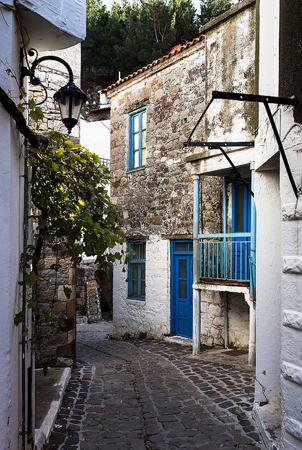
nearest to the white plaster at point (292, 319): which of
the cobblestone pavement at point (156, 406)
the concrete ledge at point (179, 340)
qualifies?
the cobblestone pavement at point (156, 406)

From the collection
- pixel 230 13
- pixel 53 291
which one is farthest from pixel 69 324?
pixel 230 13

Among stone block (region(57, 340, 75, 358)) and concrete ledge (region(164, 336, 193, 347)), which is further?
concrete ledge (region(164, 336, 193, 347))

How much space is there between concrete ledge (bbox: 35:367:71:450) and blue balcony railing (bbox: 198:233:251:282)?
321cm

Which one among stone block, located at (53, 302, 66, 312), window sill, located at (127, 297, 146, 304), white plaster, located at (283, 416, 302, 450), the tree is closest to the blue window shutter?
window sill, located at (127, 297, 146, 304)

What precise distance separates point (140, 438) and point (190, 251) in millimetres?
5712

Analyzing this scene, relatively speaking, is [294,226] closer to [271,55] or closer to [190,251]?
[271,55]

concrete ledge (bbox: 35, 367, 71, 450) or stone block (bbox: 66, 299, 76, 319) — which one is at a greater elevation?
stone block (bbox: 66, 299, 76, 319)

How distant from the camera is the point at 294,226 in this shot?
3.18m

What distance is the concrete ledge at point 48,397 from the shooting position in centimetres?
393

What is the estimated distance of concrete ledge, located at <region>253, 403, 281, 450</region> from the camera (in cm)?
366

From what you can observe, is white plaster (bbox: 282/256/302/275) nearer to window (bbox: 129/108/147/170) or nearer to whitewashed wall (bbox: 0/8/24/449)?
whitewashed wall (bbox: 0/8/24/449)

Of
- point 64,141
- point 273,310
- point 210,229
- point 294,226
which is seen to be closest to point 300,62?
point 294,226

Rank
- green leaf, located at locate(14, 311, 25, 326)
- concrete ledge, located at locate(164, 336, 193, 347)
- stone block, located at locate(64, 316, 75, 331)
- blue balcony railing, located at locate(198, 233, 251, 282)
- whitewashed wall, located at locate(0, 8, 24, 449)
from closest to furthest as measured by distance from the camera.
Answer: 1. whitewashed wall, located at locate(0, 8, 24, 449)
2. green leaf, located at locate(14, 311, 25, 326)
3. stone block, located at locate(64, 316, 75, 331)
4. blue balcony railing, located at locate(198, 233, 251, 282)
5. concrete ledge, located at locate(164, 336, 193, 347)

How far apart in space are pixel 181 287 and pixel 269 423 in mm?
5852
